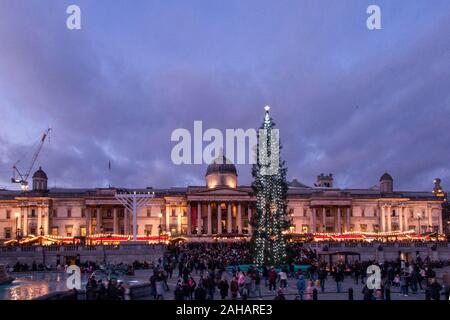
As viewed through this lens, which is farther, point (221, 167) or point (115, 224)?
point (221, 167)

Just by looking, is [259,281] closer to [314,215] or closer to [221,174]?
[314,215]

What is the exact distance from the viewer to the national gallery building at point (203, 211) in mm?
109938

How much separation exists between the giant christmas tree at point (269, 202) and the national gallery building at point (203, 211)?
57169 millimetres

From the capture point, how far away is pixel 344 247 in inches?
2677

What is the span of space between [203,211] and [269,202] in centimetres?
6514

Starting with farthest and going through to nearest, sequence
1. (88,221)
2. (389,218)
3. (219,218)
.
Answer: (389,218)
(88,221)
(219,218)

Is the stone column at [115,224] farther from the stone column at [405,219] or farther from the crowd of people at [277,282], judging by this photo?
the crowd of people at [277,282]

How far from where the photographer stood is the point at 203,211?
111375 millimetres

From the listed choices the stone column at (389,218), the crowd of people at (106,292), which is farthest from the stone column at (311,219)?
the crowd of people at (106,292)

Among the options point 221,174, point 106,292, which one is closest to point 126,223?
point 221,174

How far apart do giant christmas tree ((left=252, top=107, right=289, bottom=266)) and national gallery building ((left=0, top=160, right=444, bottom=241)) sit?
57169mm

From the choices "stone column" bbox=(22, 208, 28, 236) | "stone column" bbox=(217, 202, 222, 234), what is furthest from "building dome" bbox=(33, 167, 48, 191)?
"stone column" bbox=(217, 202, 222, 234)

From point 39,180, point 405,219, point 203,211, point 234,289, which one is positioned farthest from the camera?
point 405,219

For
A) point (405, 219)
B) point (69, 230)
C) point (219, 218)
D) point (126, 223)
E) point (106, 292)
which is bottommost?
point (106, 292)
